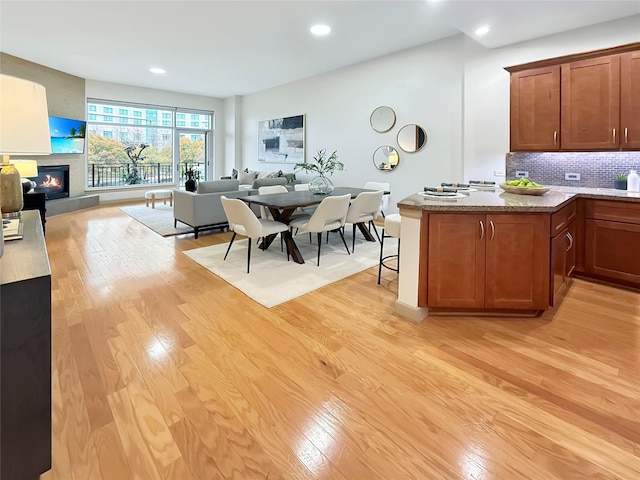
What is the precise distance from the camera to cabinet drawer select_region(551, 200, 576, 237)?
8.32 feet

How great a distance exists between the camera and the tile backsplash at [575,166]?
3562 mm

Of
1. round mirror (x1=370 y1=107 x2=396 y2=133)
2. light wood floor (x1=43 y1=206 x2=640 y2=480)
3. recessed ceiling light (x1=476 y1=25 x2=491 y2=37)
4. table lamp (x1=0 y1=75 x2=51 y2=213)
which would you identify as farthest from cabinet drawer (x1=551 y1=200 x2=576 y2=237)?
round mirror (x1=370 y1=107 x2=396 y2=133)

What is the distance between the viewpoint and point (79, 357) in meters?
2.09

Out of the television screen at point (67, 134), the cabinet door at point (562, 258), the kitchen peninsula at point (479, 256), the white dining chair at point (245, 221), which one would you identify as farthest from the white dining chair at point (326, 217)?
the television screen at point (67, 134)

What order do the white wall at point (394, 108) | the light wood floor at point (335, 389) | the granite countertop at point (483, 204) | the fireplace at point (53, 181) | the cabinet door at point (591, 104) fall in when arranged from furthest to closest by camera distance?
the fireplace at point (53, 181) → the white wall at point (394, 108) → the cabinet door at point (591, 104) → the granite countertop at point (483, 204) → the light wood floor at point (335, 389)

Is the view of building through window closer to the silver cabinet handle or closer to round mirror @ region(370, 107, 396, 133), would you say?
round mirror @ region(370, 107, 396, 133)

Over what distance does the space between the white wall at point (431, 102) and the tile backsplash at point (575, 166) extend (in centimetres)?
29

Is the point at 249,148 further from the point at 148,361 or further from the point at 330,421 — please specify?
the point at 330,421

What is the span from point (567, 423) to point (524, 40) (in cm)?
424

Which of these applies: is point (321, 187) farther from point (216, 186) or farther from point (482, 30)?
point (482, 30)

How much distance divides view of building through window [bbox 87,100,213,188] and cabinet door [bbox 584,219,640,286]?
31.2ft

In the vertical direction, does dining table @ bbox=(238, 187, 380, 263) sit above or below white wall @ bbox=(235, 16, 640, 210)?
below

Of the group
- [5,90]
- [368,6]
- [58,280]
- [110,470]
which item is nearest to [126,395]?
[110,470]

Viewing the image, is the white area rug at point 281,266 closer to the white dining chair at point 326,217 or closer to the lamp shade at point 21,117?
the white dining chair at point 326,217
